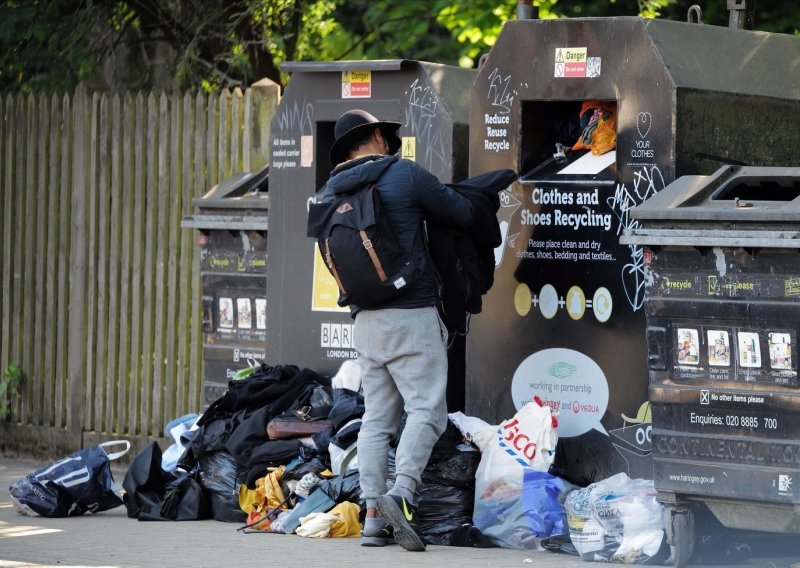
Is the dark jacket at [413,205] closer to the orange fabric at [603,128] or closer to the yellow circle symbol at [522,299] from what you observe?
the yellow circle symbol at [522,299]

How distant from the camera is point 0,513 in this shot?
832cm

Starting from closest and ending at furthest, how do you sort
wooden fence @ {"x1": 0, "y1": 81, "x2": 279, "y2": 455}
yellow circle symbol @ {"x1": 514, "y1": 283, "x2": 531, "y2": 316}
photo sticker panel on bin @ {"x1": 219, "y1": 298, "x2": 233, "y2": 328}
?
yellow circle symbol @ {"x1": 514, "y1": 283, "x2": 531, "y2": 316}
photo sticker panel on bin @ {"x1": 219, "y1": 298, "x2": 233, "y2": 328}
wooden fence @ {"x1": 0, "y1": 81, "x2": 279, "y2": 455}

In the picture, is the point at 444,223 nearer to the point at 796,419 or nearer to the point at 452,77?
the point at 452,77

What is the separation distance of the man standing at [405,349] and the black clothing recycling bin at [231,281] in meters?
1.78

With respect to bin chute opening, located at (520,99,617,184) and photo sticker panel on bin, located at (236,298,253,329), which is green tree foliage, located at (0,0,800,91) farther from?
bin chute opening, located at (520,99,617,184)

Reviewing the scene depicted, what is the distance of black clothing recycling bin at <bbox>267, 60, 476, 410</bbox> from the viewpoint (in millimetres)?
7949

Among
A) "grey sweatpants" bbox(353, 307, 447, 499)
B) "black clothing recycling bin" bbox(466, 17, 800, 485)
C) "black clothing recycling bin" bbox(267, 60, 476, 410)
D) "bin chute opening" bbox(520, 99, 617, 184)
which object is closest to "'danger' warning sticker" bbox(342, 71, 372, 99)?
"black clothing recycling bin" bbox(267, 60, 476, 410)

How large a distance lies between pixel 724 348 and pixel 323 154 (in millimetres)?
3040

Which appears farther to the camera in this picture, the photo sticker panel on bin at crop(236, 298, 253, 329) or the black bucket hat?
the photo sticker panel on bin at crop(236, 298, 253, 329)

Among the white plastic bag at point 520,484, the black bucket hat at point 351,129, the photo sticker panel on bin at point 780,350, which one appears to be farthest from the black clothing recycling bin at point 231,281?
the photo sticker panel on bin at point 780,350

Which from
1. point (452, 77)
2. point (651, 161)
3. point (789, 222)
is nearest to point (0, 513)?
point (452, 77)

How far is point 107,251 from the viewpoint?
1041cm

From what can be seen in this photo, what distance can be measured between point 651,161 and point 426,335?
4.15ft

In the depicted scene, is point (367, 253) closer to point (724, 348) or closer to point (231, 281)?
point (724, 348)
